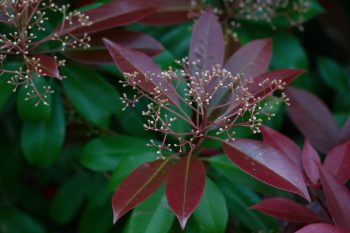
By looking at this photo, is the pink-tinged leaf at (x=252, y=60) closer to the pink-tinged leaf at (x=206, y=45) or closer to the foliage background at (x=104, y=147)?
the pink-tinged leaf at (x=206, y=45)

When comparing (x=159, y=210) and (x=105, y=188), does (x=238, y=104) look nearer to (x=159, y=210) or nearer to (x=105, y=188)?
(x=159, y=210)

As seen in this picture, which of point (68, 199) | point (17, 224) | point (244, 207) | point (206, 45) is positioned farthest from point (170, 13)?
point (17, 224)

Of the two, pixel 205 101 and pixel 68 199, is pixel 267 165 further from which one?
pixel 68 199

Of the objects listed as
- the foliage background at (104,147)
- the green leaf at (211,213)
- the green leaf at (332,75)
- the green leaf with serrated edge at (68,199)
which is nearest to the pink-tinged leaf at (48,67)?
the foliage background at (104,147)

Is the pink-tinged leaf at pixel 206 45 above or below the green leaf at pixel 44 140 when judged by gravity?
above

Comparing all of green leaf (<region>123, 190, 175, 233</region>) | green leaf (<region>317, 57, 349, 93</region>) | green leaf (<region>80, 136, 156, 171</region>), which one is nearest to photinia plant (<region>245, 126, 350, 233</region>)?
green leaf (<region>123, 190, 175, 233</region>)

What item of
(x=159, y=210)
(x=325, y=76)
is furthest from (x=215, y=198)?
(x=325, y=76)
